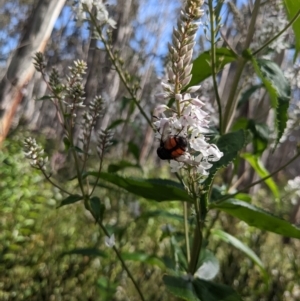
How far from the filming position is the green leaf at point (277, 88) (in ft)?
5.01

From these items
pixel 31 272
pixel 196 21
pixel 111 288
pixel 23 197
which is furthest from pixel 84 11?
pixel 23 197

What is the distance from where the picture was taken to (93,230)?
15.5ft

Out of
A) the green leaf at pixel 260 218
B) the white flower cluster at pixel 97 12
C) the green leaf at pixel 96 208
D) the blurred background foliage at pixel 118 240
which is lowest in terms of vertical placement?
the blurred background foliage at pixel 118 240

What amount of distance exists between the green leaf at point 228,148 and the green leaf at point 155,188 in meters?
0.19

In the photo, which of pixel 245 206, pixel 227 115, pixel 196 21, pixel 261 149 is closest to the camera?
pixel 196 21

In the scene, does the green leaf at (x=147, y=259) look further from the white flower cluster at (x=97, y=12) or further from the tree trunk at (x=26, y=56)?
the tree trunk at (x=26, y=56)

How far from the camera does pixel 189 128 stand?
1.07 meters

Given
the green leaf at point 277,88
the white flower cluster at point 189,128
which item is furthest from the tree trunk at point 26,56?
the white flower cluster at point 189,128

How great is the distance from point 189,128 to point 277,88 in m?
0.63

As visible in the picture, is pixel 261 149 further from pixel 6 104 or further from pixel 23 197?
pixel 23 197

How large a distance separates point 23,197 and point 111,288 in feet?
9.11

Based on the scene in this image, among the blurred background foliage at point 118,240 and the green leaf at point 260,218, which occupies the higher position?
the green leaf at point 260,218

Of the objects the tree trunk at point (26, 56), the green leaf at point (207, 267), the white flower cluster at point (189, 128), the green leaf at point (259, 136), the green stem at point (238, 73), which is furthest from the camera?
the tree trunk at point (26, 56)

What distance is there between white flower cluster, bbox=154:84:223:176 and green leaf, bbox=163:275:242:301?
526 millimetres
